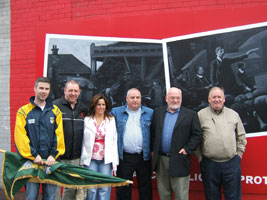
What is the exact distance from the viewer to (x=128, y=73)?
3.81m

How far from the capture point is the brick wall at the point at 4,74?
4371 mm

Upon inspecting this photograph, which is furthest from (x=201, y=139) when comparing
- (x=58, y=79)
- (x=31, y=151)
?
(x=58, y=79)

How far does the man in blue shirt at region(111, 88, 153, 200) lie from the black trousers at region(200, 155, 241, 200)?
0.80 metres

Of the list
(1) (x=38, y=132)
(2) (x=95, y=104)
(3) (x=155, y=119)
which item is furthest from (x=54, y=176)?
(3) (x=155, y=119)

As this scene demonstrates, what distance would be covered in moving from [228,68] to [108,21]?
2108mm

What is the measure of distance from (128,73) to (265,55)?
2.12 meters

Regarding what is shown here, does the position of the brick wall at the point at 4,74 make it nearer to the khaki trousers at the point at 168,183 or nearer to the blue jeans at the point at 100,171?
the blue jeans at the point at 100,171

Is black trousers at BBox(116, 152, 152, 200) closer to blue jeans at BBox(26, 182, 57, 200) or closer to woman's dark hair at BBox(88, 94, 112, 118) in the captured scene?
woman's dark hair at BBox(88, 94, 112, 118)

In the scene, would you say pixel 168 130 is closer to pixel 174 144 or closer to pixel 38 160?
pixel 174 144

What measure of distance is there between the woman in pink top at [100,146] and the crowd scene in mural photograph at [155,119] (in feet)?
0.04

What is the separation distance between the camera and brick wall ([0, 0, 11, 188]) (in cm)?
437

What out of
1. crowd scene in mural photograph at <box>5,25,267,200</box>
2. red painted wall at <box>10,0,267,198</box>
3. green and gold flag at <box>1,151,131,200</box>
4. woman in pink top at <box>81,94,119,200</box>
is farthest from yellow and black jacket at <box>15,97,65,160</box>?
red painted wall at <box>10,0,267,198</box>

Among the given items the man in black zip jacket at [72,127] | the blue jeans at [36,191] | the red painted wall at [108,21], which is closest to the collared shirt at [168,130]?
the man in black zip jacket at [72,127]

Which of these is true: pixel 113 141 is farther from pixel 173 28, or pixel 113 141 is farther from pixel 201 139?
pixel 173 28
